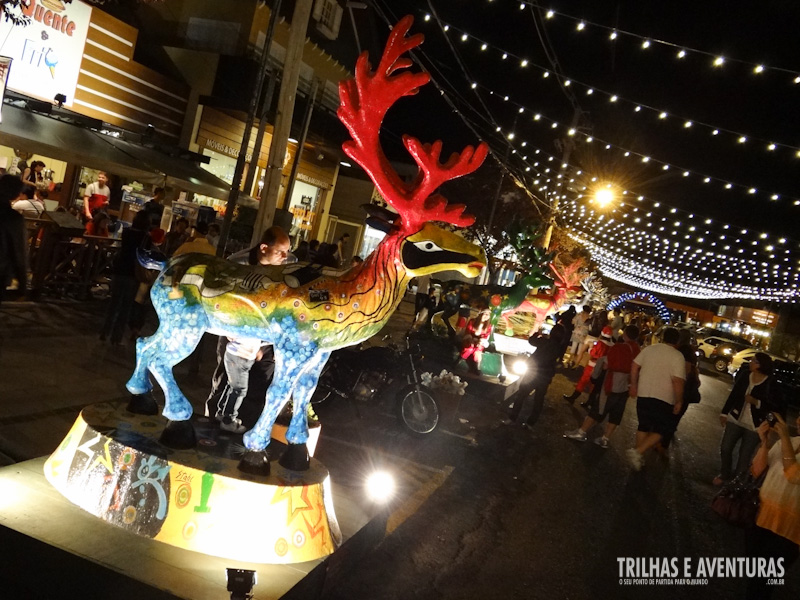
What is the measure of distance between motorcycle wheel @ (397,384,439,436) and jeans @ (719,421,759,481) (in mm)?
4064

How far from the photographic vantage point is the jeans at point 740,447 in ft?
27.1

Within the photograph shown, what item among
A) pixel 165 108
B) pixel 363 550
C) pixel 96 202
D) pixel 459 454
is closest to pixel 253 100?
pixel 96 202

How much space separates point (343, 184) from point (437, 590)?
24870mm

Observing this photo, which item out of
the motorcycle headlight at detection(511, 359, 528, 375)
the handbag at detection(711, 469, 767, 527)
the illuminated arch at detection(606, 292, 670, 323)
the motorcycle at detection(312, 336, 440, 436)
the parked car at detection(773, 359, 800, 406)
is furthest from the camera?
the illuminated arch at detection(606, 292, 670, 323)

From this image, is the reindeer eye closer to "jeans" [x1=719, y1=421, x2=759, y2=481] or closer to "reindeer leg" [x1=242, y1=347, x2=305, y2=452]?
"reindeer leg" [x1=242, y1=347, x2=305, y2=452]

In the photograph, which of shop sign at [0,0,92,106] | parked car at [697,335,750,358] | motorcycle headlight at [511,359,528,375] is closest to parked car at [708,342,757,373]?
parked car at [697,335,750,358]

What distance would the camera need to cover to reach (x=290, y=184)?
57.7ft

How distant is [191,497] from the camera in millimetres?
3426

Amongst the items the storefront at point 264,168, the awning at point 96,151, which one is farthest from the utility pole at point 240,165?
the awning at point 96,151

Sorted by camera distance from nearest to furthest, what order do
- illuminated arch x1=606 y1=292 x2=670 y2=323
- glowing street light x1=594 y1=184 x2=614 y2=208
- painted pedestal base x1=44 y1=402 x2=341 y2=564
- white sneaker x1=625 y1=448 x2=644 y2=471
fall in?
painted pedestal base x1=44 y1=402 x2=341 y2=564
white sneaker x1=625 y1=448 x2=644 y2=471
glowing street light x1=594 y1=184 x2=614 y2=208
illuminated arch x1=606 y1=292 x2=670 y2=323

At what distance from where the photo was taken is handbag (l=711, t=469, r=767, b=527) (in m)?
5.66

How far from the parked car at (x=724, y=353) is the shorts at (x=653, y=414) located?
27.2 metres

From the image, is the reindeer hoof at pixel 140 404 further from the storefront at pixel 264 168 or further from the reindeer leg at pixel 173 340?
the storefront at pixel 264 168

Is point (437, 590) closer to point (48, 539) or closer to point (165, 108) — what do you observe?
point (48, 539)
